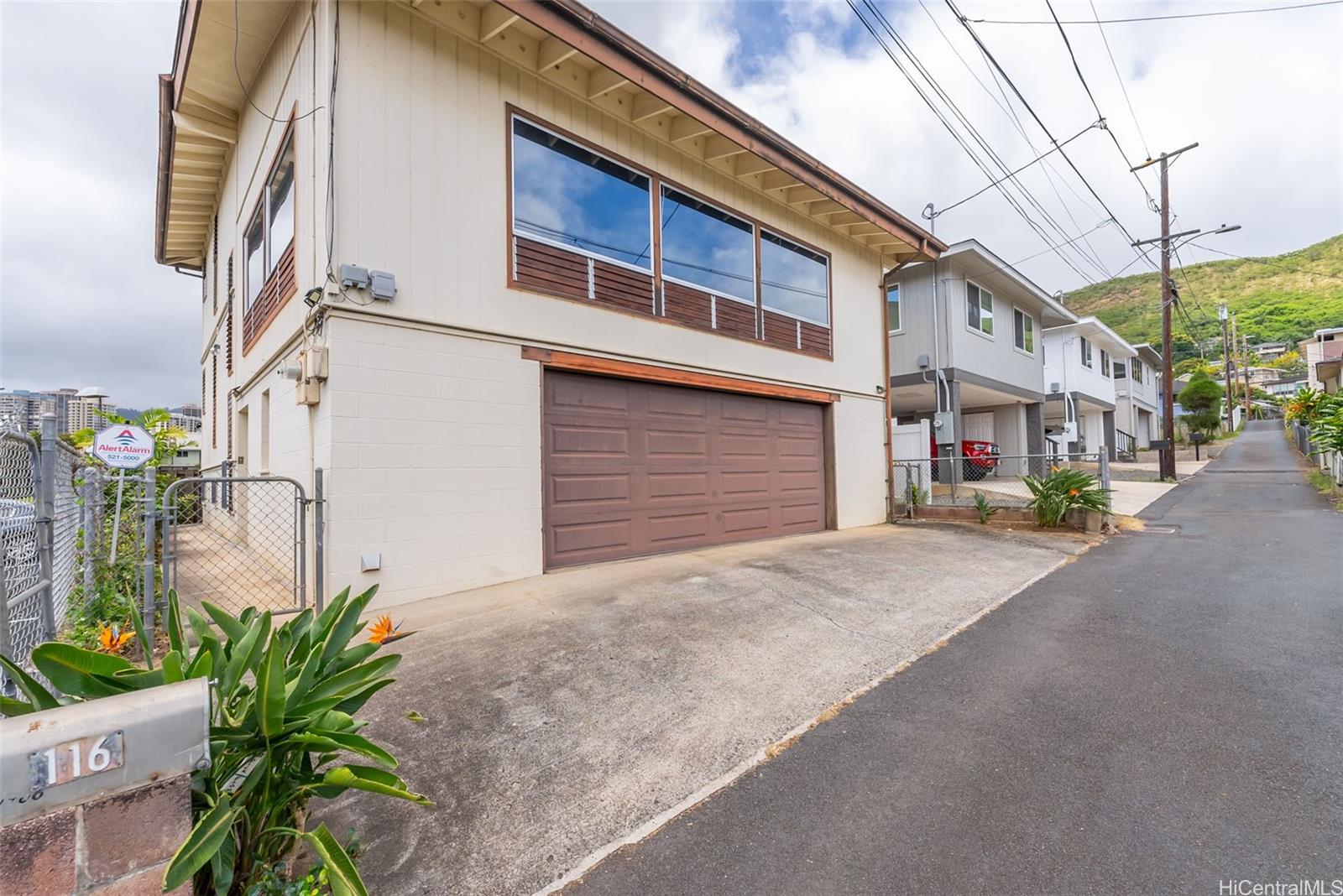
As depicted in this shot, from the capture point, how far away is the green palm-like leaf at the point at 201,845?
1385 millimetres

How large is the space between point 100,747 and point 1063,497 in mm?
10440

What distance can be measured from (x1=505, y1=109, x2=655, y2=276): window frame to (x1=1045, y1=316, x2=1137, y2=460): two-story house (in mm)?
17019

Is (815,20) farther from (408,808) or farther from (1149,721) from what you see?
(408,808)

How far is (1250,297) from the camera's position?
68750 millimetres

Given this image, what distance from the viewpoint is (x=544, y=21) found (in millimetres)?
5383

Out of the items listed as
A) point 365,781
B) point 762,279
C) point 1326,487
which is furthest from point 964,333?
point 365,781

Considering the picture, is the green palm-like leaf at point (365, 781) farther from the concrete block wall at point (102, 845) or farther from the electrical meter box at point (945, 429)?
the electrical meter box at point (945, 429)

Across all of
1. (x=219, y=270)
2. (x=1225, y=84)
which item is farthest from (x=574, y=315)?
(x=1225, y=84)

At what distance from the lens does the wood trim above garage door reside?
6.22 metres

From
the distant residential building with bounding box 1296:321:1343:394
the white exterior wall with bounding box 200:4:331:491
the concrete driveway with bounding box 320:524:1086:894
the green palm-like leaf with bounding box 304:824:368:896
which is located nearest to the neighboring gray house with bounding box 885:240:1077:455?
the concrete driveway with bounding box 320:524:1086:894

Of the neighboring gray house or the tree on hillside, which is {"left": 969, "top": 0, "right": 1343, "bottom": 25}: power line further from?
the tree on hillside

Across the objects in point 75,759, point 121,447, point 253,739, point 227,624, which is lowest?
point 253,739

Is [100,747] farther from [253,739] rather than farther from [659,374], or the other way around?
[659,374]

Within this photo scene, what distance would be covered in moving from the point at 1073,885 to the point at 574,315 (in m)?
5.98
